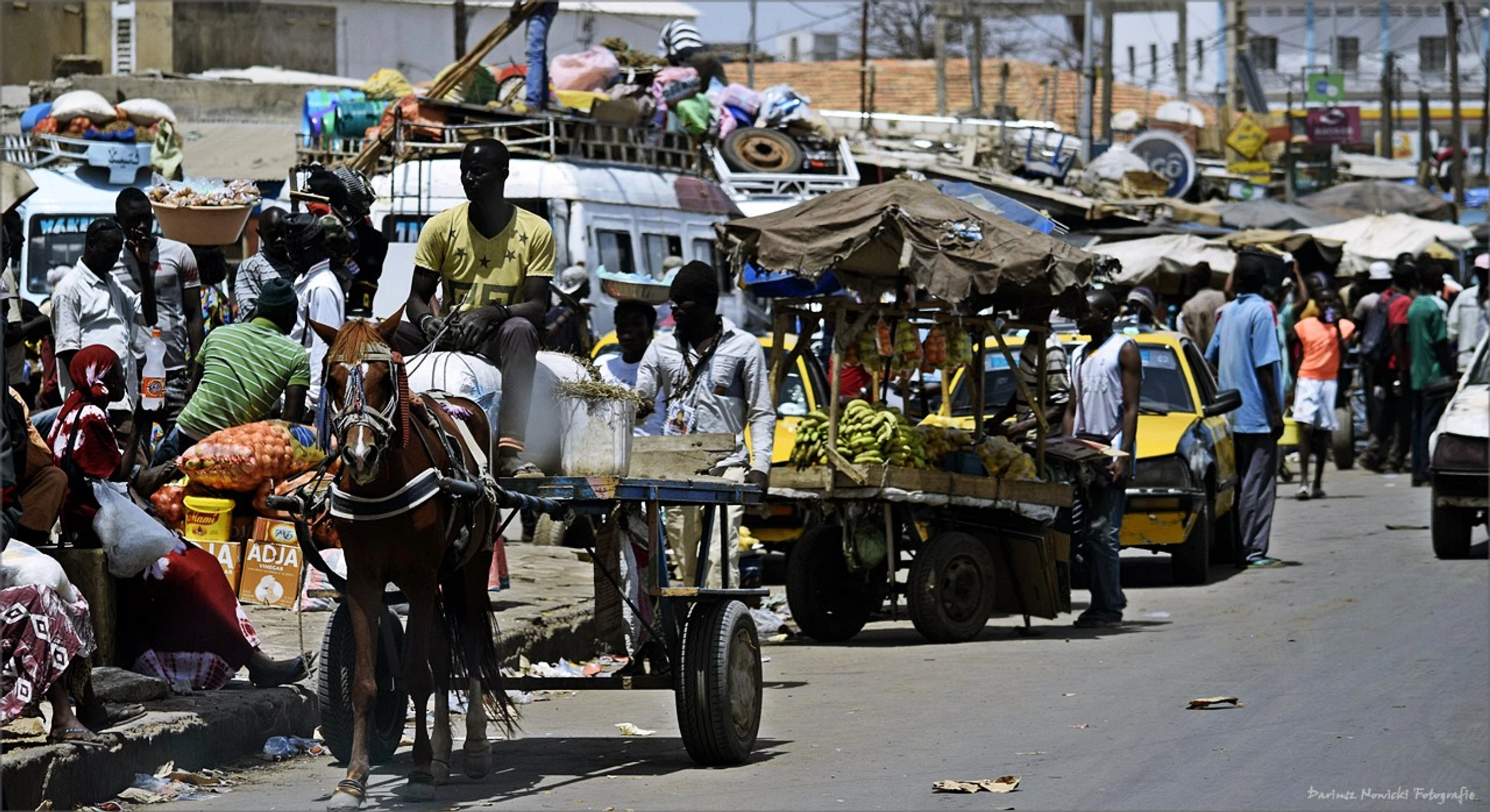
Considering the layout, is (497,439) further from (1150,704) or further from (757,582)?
(757,582)

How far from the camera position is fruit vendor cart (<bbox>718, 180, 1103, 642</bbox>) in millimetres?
11156

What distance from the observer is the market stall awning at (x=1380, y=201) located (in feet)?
128

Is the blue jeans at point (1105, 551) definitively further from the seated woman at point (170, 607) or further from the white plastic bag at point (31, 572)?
the white plastic bag at point (31, 572)

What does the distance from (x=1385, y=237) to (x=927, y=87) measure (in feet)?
102

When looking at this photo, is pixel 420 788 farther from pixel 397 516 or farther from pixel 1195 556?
pixel 1195 556

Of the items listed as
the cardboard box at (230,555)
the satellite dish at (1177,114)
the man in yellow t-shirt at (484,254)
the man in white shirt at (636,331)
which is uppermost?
the satellite dish at (1177,114)

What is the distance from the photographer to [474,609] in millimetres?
7410

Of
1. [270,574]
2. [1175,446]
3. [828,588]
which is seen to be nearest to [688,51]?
[1175,446]

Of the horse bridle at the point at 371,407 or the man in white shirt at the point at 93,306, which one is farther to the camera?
the man in white shirt at the point at 93,306

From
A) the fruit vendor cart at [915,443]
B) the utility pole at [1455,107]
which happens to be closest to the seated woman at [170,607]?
the fruit vendor cart at [915,443]

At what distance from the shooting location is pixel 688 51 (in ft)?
87.6

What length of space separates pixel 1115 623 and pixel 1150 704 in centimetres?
314

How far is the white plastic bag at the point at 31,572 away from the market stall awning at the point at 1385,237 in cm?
2494

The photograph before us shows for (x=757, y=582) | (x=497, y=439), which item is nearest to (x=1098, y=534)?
(x=757, y=582)
